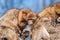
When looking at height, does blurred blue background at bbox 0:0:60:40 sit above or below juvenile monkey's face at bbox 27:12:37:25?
above

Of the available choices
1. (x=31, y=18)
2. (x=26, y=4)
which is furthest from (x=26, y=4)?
(x=31, y=18)

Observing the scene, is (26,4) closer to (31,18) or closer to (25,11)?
(25,11)

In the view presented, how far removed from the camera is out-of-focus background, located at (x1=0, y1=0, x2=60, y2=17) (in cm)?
274

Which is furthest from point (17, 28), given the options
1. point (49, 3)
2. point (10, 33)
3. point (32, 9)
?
point (49, 3)

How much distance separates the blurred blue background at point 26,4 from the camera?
108 inches

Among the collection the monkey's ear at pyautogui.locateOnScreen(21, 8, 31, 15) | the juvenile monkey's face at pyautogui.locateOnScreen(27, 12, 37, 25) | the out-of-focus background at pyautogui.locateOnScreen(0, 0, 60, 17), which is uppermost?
the out-of-focus background at pyautogui.locateOnScreen(0, 0, 60, 17)

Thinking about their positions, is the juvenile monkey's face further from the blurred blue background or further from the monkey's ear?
the blurred blue background

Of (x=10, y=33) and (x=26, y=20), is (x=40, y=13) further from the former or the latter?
(x=10, y=33)

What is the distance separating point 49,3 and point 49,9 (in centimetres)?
11

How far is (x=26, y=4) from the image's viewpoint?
277cm

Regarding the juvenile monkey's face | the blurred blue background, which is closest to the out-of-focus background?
the blurred blue background

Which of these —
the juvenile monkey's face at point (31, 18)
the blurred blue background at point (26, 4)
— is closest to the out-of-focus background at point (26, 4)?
the blurred blue background at point (26, 4)

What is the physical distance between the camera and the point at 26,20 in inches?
102

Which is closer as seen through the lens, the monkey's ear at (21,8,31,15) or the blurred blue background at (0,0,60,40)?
the monkey's ear at (21,8,31,15)
